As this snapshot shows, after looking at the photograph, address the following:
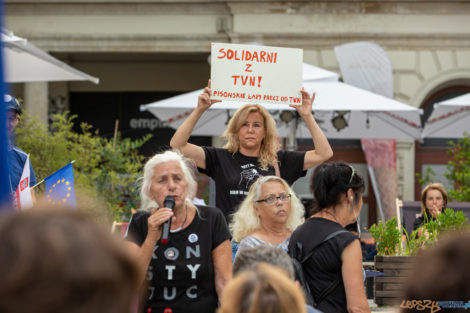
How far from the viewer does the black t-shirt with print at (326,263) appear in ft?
12.5

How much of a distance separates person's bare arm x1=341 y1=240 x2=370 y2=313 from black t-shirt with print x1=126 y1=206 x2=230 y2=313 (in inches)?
24.0

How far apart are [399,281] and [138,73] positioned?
15.5 m

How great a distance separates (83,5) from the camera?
57.5ft

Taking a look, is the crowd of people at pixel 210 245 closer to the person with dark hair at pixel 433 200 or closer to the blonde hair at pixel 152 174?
the blonde hair at pixel 152 174

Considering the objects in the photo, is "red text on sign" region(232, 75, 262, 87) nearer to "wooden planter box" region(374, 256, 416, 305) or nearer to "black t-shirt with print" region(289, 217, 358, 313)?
"wooden planter box" region(374, 256, 416, 305)

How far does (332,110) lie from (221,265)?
6.12 m

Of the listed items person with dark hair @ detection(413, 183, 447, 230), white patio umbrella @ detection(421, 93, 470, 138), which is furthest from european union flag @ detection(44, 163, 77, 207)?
white patio umbrella @ detection(421, 93, 470, 138)

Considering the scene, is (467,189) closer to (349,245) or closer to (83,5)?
(349,245)

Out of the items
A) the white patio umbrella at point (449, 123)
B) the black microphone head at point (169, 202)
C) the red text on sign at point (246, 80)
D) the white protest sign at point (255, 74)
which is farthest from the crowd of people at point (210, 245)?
the white patio umbrella at point (449, 123)

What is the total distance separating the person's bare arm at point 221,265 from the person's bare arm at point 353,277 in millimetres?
542

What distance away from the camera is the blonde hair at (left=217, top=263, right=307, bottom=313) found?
1.96 metres

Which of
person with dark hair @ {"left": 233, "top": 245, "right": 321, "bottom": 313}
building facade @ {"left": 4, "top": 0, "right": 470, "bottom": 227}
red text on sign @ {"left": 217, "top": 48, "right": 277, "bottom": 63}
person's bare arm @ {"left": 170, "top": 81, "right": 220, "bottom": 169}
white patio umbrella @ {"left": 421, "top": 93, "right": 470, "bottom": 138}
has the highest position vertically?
building facade @ {"left": 4, "top": 0, "right": 470, "bottom": 227}

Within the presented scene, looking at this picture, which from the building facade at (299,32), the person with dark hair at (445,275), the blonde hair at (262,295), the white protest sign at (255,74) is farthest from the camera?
the building facade at (299,32)

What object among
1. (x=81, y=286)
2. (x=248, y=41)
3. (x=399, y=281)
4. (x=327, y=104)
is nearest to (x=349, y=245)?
(x=399, y=281)
